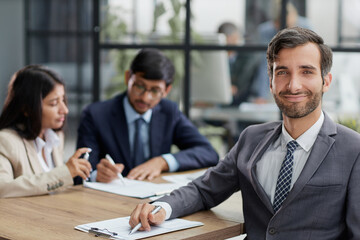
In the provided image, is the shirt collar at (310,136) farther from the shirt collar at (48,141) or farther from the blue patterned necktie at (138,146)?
the blue patterned necktie at (138,146)

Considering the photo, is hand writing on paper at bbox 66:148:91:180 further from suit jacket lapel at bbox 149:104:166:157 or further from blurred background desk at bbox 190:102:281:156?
blurred background desk at bbox 190:102:281:156

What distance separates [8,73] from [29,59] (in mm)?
317

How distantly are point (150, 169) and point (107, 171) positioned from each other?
267mm

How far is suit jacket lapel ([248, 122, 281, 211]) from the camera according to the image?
224 centimetres

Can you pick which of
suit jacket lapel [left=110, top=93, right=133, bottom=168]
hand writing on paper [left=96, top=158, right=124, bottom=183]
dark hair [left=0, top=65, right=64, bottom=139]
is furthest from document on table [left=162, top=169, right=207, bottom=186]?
dark hair [left=0, top=65, right=64, bottom=139]

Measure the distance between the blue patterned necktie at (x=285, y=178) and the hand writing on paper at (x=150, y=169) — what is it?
3.31ft

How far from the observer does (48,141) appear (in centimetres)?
308

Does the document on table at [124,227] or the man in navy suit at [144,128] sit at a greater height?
the man in navy suit at [144,128]

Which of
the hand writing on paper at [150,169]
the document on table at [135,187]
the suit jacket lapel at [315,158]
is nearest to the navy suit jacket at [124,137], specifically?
the hand writing on paper at [150,169]

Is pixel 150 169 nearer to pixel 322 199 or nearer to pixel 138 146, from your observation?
pixel 138 146

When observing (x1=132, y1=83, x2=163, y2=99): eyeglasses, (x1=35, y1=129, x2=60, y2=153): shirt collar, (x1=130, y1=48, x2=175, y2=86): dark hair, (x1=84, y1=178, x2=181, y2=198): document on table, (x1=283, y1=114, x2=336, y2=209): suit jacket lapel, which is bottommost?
(x1=84, y1=178, x2=181, y2=198): document on table

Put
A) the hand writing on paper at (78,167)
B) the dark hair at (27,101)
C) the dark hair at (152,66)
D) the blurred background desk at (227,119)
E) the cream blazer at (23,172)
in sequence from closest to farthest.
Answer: the cream blazer at (23,172)
the hand writing on paper at (78,167)
the dark hair at (27,101)
the dark hair at (152,66)
the blurred background desk at (227,119)

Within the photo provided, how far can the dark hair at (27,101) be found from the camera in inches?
116

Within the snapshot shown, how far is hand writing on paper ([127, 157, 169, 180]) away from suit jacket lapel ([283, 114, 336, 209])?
1.12 m
